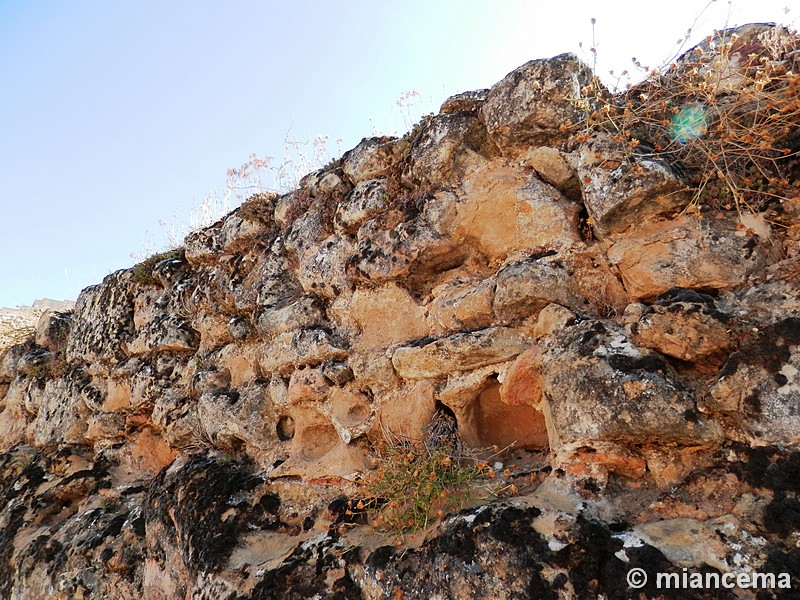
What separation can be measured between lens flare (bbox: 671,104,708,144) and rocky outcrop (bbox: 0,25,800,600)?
1.00ft

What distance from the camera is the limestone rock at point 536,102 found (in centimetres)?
373

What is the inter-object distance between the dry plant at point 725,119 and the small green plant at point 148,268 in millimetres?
4795

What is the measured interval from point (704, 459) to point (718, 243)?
1216mm

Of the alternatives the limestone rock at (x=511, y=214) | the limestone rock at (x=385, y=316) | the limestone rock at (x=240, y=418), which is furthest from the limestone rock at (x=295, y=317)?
the limestone rock at (x=511, y=214)

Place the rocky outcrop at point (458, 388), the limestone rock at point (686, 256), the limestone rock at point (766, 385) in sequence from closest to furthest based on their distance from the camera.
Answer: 1. the limestone rock at point (766, 385)
2. the rocky outcrop at point (458, 388)
3. the limestone rock at point (686, 256)

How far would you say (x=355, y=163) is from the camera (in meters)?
4.83

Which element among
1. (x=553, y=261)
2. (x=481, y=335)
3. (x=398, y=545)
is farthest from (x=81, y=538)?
(x=553, y=261)

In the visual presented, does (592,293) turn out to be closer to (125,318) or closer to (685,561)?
(685,561)

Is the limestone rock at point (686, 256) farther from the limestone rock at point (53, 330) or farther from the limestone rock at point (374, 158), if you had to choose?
the limestone rock at point (53, 330)

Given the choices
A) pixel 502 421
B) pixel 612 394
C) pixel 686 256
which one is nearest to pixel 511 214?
pixel 686 256

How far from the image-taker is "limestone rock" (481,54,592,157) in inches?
147

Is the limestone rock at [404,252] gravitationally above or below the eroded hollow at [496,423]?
above

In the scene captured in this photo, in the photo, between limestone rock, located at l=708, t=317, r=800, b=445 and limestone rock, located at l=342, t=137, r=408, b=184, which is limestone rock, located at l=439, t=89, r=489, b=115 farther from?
limestone rock, located at l=708, t=317, r=800, b=445

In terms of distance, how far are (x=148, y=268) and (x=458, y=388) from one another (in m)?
4.39
